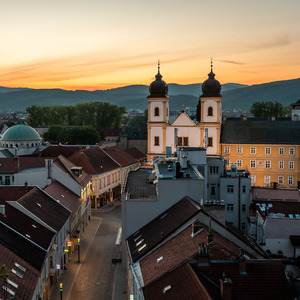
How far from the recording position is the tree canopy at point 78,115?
6767 inches

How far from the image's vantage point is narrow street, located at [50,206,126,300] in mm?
38281

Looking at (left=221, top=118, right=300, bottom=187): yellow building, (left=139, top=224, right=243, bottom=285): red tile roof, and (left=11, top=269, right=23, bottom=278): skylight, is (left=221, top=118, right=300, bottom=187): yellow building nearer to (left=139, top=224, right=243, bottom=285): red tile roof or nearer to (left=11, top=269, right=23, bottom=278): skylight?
(left=139, top=224, right=243, bottom=285): red tile roof

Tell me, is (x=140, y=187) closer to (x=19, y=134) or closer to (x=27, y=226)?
(x=27, y=226)

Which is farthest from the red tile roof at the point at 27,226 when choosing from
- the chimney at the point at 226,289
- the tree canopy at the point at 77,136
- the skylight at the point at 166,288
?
the tree canopy at the point at 77,136

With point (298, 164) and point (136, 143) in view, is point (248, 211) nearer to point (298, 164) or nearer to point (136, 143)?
point (298, 164)

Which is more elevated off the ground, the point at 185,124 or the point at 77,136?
the point at 185,124

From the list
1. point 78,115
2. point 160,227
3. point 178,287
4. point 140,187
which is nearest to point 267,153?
point 140,187

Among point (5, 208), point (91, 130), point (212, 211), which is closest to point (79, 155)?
point (5, 208)

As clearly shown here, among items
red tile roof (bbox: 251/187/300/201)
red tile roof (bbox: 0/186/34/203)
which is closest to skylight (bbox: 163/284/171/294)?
red tile roof (bbox: 0/186/34/203)

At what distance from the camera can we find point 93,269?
44281 mm

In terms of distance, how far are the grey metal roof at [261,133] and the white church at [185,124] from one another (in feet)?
8.40

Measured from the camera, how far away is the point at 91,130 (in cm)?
13050

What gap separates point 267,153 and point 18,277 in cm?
6092

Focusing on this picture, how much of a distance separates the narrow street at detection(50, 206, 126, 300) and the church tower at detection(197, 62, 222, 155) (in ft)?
94.9
